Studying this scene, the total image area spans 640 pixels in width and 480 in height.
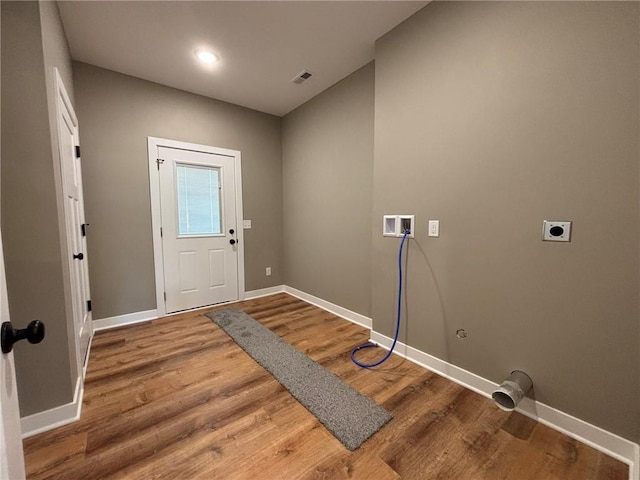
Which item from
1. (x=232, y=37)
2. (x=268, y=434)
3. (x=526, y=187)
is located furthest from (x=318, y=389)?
(x=232, y=37)

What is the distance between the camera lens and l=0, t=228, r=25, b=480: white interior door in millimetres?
556

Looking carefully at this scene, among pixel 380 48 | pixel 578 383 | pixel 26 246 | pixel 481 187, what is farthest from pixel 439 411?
pixel 380 48

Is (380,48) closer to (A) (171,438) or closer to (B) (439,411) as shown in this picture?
(B) (439,411)

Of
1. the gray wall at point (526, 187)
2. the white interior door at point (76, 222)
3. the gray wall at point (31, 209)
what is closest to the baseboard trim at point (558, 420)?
the gray wall at point (526, 187)

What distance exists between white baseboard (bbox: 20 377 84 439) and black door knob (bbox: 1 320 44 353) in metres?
1.41

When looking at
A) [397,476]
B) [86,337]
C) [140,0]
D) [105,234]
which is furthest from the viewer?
[105,234]

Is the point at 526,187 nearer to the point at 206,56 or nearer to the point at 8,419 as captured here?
the point at 8,419

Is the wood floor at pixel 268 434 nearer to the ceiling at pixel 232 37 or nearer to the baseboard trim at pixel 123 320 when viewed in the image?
the baseboard trim at pixel 123 320

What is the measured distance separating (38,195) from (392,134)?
2.36 m

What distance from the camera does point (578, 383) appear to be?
57.1 inches

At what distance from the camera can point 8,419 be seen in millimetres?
605

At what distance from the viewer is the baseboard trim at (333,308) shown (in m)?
2.94

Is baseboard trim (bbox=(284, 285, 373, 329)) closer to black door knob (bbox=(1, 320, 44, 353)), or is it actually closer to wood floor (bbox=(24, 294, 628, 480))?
wood floor (bbox=(24, 294, 628, 480))

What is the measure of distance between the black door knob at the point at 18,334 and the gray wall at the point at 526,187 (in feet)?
6.81
